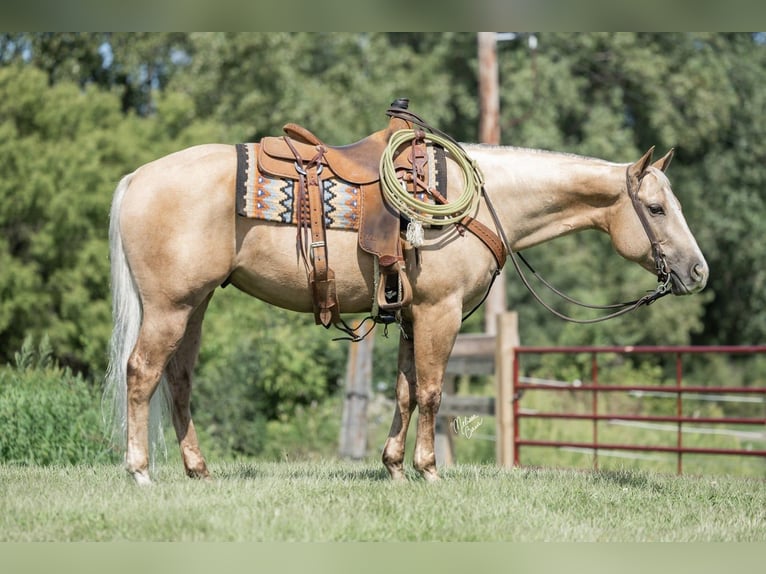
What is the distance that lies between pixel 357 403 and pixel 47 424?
4.37 meters

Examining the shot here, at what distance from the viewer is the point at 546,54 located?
25.8 meters

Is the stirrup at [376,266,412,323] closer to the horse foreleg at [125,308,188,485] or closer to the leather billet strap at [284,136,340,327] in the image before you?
the leather billet strap at [284,136,340,327]

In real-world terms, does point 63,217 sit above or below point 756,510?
above

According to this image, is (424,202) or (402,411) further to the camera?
(402,411)

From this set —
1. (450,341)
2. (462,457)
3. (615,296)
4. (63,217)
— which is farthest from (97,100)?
(450,341)

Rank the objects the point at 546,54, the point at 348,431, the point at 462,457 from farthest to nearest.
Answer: the point at 546,54 < the point at 462,457 < the point at 348,431

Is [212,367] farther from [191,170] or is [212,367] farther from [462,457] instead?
[191,170]

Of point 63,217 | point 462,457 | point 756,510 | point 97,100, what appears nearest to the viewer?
point 756,510

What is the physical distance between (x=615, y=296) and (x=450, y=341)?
67.6ft

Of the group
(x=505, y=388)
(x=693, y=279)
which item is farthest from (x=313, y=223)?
(x=505, y=388)

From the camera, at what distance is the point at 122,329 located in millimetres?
Result: 6316

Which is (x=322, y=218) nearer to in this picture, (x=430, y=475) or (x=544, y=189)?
(x=544, y=189)

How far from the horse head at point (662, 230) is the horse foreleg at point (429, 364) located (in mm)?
1403

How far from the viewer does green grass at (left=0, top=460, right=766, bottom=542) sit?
488 cm
